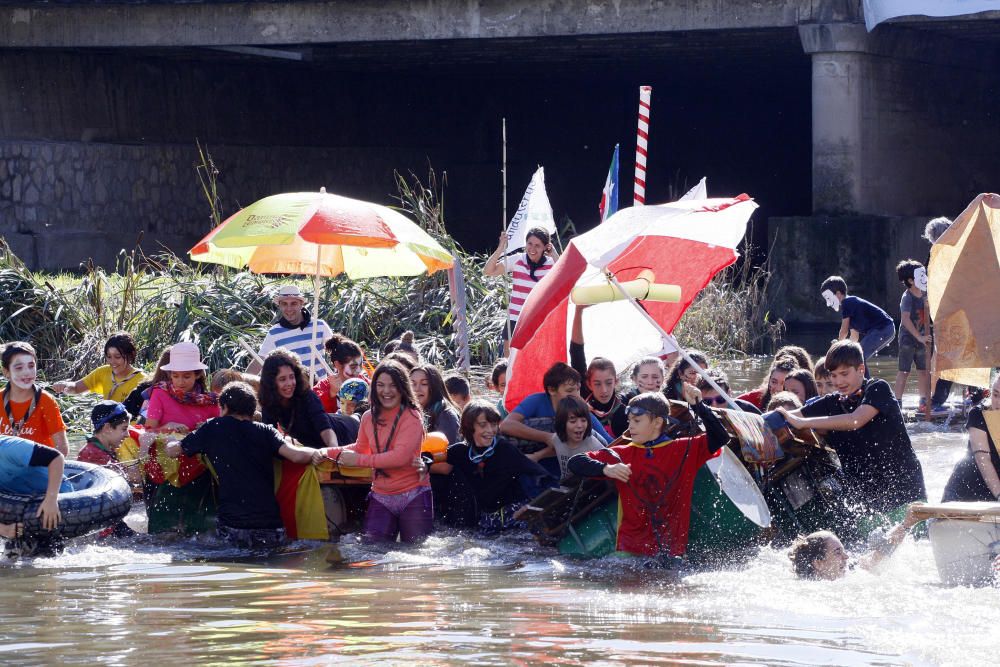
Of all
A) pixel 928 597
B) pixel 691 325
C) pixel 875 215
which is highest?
pixel 875 215

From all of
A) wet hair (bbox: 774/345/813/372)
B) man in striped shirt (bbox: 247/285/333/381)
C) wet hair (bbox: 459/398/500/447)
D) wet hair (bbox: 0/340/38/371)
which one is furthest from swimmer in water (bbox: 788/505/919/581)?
wet hair (bbox: 0/340/38/371)

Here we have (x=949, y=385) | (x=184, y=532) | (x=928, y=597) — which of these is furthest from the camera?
(x=949, y=385)

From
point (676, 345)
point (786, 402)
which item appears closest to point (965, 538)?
point (786, 402)

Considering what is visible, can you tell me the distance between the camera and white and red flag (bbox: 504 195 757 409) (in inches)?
351

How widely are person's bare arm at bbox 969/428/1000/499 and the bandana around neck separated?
454cm

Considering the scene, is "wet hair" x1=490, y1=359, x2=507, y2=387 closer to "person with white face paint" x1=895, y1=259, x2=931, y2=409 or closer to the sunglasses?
the sunglasses

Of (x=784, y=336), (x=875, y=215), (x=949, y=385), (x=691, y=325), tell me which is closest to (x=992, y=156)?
(x=875, y=215)

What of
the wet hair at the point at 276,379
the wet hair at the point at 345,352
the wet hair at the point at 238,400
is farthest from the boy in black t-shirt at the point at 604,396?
the wet hair at the point at 238,400

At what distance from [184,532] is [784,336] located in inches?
429

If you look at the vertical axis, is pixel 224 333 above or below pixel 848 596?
above

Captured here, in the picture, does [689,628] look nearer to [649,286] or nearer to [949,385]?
[649,286]

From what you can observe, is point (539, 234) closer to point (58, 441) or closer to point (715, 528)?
point (58, 441)

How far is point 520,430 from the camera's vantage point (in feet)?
31.2

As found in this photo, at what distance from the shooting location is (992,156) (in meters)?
25.4
